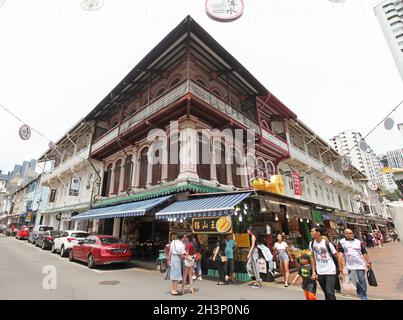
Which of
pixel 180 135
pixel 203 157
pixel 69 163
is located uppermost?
pixel 69 163

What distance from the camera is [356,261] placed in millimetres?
5582

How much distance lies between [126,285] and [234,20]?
8632mm

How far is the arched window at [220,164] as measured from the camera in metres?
13.8

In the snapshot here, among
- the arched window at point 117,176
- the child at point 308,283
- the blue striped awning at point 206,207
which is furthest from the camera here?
the arched window at point 117,176

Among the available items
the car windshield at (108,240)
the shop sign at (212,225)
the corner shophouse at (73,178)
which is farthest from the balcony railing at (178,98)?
the car windshield at (108,240)

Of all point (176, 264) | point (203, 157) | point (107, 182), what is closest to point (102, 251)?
point (176, 264)

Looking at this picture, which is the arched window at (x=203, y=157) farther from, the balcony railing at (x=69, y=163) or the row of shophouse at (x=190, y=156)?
the balcony railing at (x=69, y=163)

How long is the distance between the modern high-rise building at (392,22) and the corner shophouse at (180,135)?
7237 mm

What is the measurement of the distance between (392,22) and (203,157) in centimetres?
1027

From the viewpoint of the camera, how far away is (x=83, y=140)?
23672mm

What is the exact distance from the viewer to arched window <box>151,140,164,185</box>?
541 inches

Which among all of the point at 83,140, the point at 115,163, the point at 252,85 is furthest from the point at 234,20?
the point at 83,140

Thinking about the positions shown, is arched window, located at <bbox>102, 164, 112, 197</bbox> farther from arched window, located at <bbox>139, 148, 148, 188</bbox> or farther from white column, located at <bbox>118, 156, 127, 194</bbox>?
arched window, located at <bbox>139, 148, 148, 188</bbox>

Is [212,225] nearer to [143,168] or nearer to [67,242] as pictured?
[143,168]
